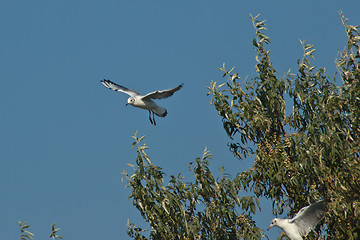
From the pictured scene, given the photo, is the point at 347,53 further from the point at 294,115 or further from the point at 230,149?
the point at 230,149

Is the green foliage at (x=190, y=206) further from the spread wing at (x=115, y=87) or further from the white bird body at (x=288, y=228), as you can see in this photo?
the spread wing at (x=115, y=87)

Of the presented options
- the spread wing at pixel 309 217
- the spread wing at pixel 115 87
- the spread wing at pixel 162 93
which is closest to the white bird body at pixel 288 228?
the spread wing at pixel 309 217

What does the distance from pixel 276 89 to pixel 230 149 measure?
5.32 feet

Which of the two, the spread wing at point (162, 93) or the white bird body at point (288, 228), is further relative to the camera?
the spread wing at point (162, 93)

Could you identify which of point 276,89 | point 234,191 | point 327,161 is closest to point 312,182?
point 327,161

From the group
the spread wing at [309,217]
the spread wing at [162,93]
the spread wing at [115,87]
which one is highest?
the spread wing at [115,87]

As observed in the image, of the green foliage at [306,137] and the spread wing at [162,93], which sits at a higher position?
the spread wing at [162,93]

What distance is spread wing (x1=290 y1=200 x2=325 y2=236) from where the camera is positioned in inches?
565

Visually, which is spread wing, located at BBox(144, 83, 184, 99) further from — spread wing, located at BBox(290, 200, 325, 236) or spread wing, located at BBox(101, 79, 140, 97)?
spread wing, located at BBox(290, 200, 325, 236)

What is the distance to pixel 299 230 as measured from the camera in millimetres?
14609

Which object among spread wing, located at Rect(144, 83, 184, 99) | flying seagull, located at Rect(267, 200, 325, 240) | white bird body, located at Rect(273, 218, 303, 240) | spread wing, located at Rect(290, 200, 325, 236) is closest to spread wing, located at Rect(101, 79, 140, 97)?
spread wing, located at Rect(144, 83, 184, 99)

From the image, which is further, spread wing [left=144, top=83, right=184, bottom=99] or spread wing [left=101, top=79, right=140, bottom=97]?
Result: spread wing [left=101, top=79, right=140, bottom=97]

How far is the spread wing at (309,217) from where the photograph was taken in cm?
1434

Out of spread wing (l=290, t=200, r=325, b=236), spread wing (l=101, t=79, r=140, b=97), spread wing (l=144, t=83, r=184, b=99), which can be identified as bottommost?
spread wing (l=290, t=200, r=325, b=236)
